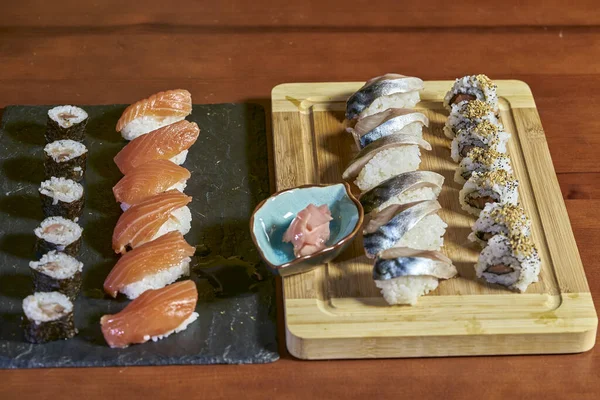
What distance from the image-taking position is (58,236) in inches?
149

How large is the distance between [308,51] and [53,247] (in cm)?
208

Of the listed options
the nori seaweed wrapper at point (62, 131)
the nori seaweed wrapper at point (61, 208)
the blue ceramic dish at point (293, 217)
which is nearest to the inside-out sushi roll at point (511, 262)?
the blue ceramic dish at point (293, 217)

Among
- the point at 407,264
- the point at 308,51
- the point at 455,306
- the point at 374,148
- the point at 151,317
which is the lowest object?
the point at 455,306

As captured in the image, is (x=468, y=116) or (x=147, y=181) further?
(x=468, y=116)

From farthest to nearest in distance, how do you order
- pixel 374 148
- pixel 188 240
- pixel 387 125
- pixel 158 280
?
pixel 387 125 → pixel 374 148 → pixel 188 240 → pixel 158 280

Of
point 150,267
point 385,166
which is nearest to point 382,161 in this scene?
point 385,166

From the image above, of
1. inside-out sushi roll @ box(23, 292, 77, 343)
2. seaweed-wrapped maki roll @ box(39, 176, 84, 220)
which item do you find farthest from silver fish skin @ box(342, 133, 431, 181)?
inside-out sushi roll @ box(23, 292, 77, 343)

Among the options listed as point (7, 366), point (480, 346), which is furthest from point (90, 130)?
point (480, 346)

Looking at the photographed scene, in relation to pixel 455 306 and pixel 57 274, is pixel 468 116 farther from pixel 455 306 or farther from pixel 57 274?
pixel 57 274

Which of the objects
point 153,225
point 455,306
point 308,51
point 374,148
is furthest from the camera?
point 308,51

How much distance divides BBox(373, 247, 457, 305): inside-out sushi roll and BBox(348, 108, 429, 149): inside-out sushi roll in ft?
2.55

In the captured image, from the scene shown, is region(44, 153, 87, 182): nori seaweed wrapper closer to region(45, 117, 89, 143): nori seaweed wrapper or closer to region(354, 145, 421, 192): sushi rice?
region(45, 117, 89, 143): nori seaweed wrapper

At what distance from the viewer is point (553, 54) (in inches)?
205

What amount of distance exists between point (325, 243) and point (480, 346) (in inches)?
29.7
